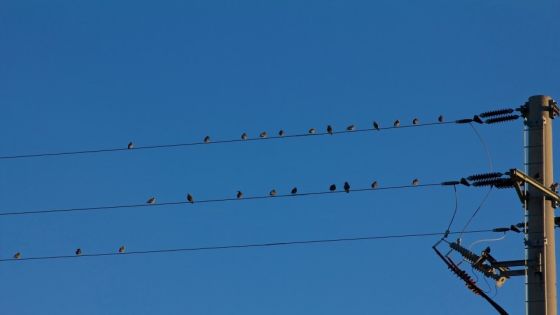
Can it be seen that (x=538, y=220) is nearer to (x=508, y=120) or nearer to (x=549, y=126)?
(x=549, y=126)

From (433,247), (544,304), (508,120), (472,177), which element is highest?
(508,120)

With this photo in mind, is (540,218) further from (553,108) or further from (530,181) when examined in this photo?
(553,108)

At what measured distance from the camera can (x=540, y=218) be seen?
24969 millimetres

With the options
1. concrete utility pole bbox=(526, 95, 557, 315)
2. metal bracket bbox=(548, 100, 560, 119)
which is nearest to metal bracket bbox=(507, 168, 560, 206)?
concrete utility pole bbox=(526, 95, 557, 315)

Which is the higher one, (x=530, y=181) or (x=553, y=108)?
(x=553, y=108)

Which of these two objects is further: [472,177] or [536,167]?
[472,177]

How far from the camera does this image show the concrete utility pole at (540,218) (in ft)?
79.4

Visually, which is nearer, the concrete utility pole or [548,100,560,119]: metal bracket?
the concrete utility pole

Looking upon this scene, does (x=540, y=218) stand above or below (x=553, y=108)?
below

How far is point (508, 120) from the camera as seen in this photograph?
28344mm

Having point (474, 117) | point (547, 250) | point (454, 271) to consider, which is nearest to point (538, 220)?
point (547, 250)

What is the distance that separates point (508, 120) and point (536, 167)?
325cm

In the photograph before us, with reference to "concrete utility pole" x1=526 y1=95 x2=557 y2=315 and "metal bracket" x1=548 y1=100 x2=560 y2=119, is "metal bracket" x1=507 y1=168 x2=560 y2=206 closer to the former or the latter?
"concrete utility pole" x1=526 y1=95 x2=557 y2=315

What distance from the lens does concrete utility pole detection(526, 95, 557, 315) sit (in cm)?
2420
